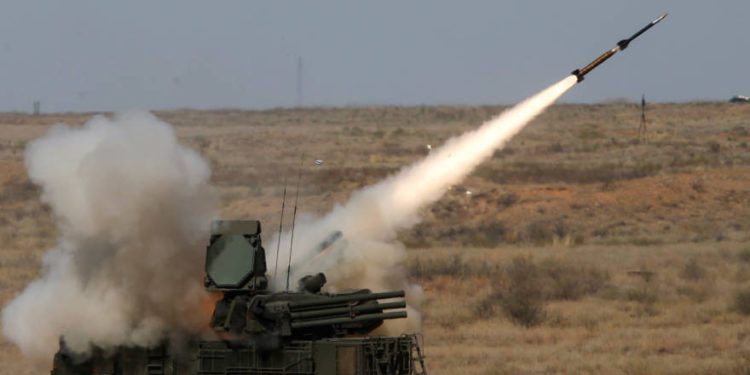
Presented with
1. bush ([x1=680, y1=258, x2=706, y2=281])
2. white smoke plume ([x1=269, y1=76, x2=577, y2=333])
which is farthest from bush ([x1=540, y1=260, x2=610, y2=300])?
white smoke plume ([x1=269, y1=76, x2=577, y2=333])

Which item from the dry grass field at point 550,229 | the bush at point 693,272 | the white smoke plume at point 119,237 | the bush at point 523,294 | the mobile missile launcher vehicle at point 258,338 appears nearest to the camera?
the mobile missile launcher vehicle at point 258,338

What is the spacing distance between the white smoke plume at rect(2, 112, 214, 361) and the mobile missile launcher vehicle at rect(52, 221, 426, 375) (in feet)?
1.05

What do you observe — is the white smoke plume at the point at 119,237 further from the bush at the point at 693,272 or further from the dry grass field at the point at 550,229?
the bush at the point at 693,272

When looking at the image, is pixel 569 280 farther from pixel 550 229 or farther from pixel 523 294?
pixel 550 229

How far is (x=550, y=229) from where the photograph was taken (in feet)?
150

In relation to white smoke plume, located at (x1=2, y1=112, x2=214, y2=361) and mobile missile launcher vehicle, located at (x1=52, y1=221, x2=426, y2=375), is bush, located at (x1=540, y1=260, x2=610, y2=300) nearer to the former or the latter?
mobile missile launcher vehicle, located at (x1=52, y1=221, x2=426, y2=375)

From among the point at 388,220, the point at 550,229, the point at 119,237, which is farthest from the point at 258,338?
the point at 550,229

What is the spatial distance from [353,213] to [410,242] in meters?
20.3

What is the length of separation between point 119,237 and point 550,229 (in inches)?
1156

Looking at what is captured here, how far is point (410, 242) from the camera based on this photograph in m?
43.4

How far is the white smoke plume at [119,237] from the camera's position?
1764 centimetres

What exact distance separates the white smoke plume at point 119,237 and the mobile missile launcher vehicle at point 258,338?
32 cm

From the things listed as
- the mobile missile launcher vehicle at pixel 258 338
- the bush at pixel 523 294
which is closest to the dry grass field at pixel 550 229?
the bush at pixel 523 294

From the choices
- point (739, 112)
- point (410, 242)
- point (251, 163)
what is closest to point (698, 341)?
point (410, 242)
